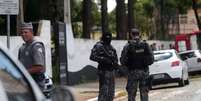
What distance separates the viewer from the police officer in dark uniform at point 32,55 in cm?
820

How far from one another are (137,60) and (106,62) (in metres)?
0.59

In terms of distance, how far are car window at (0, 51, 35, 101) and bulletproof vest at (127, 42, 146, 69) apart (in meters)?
9.16

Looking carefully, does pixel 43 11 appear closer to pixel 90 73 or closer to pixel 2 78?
pixel 90 73

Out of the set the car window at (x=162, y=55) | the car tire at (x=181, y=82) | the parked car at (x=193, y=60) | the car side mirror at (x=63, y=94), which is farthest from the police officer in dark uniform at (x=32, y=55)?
the parked car at (x=193, y=60)

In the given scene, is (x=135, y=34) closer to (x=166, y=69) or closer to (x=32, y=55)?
(x=32, y=55)

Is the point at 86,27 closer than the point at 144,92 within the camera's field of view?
No

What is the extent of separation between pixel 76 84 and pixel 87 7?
9.68m

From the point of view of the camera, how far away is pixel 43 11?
3891 cm

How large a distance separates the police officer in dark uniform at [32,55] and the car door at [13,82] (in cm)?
450

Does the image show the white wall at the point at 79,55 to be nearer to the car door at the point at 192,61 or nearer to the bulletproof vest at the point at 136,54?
the car door at the point at 192,61

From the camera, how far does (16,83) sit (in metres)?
3.53

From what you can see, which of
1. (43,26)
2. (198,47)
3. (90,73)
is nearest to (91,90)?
(43,26)

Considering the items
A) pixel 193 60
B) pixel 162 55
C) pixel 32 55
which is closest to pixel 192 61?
pixel 193 60

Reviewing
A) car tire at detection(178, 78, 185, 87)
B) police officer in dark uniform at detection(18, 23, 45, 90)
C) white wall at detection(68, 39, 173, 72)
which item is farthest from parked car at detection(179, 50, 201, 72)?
police officer in dark uniform at detection(18, 23, 45, 90)
